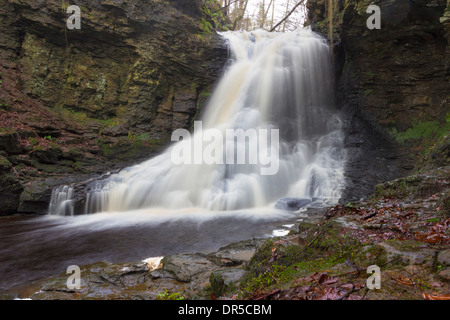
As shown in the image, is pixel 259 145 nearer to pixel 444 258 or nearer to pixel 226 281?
pixel 226 281

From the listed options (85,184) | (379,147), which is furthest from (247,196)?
(379,147)

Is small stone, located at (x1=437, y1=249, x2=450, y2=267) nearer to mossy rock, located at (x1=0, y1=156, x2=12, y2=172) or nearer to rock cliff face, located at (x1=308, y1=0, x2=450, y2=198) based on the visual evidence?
rock cliff face, located at (x1=308, y1=0, x2=450, y2=198)

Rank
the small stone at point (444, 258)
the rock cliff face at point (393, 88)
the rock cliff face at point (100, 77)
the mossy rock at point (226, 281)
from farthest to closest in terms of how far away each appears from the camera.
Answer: the rock cliff face at point (100, 77) < the rock cliff face at point (393, 88) < the mossy rock at point (226, 281) < the small stone at point (444, 258)

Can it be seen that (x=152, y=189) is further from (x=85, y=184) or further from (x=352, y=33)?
(x=352, y=33)

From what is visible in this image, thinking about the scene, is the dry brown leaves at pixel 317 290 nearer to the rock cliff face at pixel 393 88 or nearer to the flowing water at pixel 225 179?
the flowing water at pixel 225 179

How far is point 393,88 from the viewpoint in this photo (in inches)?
478

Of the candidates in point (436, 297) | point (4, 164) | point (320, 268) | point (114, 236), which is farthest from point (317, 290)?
point (4, 164)

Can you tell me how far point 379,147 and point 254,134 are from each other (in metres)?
5.71

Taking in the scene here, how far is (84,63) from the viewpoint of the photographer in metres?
13.7

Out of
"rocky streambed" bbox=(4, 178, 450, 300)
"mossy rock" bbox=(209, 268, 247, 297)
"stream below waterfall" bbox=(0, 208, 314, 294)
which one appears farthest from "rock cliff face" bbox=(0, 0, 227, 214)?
"mossy rock" bbox=(209, 268, 247, 297)

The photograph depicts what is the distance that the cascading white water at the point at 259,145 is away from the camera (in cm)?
961

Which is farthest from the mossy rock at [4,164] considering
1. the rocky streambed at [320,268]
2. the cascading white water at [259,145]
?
the rocky streambed at [320,268]

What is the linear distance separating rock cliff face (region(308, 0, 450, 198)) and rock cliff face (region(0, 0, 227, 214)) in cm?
762

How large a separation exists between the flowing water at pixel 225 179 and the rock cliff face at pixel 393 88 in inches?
42.8
